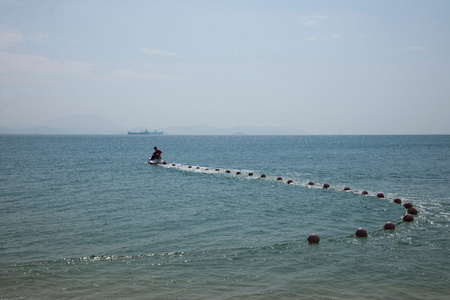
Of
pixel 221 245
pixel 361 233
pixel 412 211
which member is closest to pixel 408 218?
pixel 412 211

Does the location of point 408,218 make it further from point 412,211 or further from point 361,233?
point 361,233

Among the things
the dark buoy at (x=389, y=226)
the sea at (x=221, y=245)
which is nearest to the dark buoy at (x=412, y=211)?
the sea at (x=221, y=245)

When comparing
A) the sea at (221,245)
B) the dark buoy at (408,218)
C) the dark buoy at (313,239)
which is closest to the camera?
the sea at (221,245)

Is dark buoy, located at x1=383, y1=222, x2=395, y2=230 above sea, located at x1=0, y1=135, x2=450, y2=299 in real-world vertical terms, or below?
above

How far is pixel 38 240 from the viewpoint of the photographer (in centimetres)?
1466

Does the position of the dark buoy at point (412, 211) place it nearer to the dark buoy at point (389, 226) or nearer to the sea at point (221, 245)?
the sea at point (221, 245)

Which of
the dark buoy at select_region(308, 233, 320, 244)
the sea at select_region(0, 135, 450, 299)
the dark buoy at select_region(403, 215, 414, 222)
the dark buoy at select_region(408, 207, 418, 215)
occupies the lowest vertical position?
the sea at select_region(0, 135, 450, 299)

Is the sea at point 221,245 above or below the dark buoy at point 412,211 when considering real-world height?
below

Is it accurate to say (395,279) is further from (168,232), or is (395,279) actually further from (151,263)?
(168,232)

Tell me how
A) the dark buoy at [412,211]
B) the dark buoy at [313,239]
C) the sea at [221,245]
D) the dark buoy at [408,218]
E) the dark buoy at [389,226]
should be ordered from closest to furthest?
the sea at [221,245] < the dark buoy at [313,239] < the dark buoy at [389,226] < the dark buoy at [408,218] < the dark buoy at [412,211]

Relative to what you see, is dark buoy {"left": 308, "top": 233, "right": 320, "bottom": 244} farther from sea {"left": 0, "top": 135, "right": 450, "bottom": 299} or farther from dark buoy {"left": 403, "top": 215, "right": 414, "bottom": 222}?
dark buoy {"left": 403, "top": 215, "right": 414, "bottom": 222}

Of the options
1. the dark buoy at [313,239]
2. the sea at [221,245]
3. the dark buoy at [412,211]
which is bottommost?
the sea at [221,245]

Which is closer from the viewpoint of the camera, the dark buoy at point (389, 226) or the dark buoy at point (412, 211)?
the dark buoy at point (389, 226)

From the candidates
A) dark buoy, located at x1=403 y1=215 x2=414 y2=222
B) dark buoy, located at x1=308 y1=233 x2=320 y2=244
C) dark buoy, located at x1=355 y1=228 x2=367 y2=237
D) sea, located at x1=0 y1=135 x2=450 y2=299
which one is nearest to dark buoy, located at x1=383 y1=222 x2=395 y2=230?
sea, located at x1=0 y1=135 x2=450 y2=299
